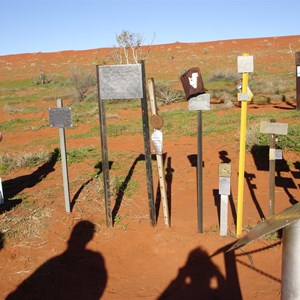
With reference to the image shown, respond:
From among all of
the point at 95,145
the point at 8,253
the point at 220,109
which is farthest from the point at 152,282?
the point at 220,109

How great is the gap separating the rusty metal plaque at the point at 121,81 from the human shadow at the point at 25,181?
2.85 metres

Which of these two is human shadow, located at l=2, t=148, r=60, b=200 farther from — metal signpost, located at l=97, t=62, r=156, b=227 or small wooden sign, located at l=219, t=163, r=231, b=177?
small wooden sign, located at l=219, t=163, r=231, b=177

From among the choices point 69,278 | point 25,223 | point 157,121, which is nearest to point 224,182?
point 157,121

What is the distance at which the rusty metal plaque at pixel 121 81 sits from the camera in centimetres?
430

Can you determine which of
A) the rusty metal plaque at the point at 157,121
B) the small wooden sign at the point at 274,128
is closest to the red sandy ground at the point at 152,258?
the small wooden sign at the point at 274,128

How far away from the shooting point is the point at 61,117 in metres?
5.10

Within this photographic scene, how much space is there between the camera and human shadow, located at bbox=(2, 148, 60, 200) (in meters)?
6.34

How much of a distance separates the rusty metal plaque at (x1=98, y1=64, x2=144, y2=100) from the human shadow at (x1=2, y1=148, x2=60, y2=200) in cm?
285

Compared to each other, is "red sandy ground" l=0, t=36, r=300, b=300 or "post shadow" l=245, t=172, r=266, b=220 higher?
"post shadow" l=245, t=172, r=266, b=220

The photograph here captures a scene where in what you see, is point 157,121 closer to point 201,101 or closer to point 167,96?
point 201,101

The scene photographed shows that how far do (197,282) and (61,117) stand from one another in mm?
2874

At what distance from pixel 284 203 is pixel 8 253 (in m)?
3.81

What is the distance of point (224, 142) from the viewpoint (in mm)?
8516

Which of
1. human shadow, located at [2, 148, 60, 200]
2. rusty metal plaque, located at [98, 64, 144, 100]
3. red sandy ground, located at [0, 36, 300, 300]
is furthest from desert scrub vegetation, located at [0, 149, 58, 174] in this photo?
rusty metal plaque, located at [98, 64, 144, 100]
